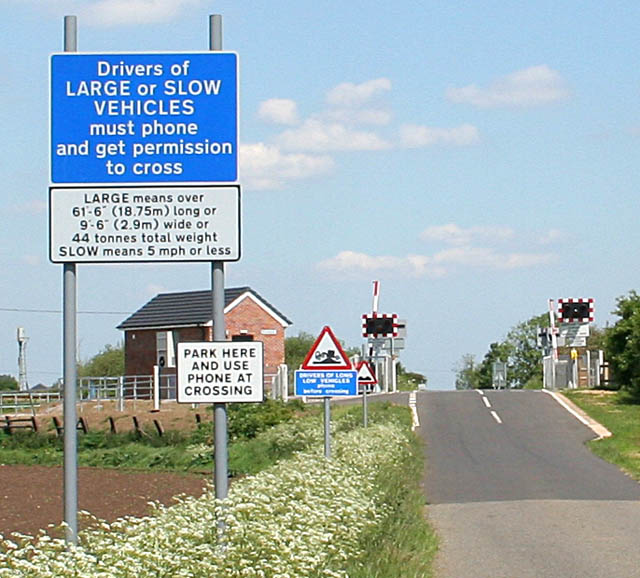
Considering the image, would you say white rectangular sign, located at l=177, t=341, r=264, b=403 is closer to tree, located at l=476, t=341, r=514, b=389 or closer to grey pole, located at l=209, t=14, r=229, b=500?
grey pole, located at l=209, t=14, r=229, b=500

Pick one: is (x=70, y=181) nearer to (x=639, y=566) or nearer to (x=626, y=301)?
(x=639, y=566)

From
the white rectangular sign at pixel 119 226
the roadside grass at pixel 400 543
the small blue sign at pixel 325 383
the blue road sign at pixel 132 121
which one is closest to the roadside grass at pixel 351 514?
the roadside grass at pixel 400 543

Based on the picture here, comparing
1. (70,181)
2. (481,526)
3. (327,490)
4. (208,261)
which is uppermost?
(70,181)

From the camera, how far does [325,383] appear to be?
16844mm

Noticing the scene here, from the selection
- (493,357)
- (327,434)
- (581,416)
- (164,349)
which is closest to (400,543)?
(327,434)

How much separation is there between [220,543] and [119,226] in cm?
234

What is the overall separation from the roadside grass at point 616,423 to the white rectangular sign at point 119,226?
636 inches

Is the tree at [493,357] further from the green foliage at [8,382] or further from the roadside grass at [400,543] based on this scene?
the roadside grass at [400,543]

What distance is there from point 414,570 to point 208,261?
122 inches

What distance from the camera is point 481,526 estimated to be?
1555cm

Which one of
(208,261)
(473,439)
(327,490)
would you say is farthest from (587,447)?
(208,261)

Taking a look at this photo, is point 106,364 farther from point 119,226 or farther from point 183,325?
point 119,226

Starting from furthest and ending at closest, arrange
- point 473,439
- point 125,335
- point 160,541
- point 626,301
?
point 125,335 < point 626,301 < point 473,439 < point 160,541

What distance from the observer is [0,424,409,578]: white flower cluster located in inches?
246
